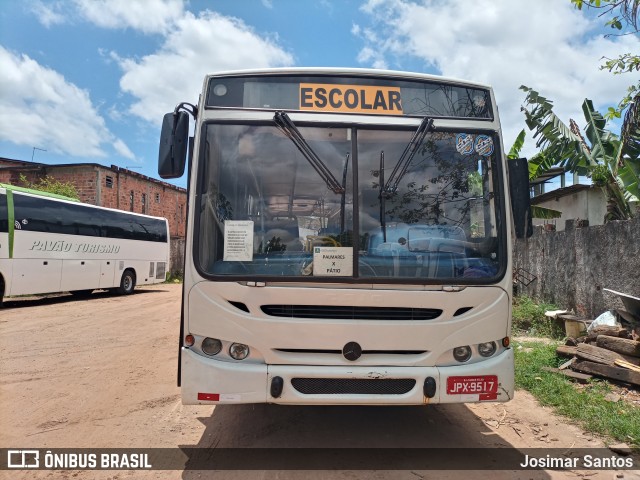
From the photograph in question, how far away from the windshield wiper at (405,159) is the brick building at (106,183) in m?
22.6

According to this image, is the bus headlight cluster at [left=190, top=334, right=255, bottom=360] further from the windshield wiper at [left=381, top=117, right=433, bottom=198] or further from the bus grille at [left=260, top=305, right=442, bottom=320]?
the windshield wiper at [left=381, top=117, right=433, bottom=198]

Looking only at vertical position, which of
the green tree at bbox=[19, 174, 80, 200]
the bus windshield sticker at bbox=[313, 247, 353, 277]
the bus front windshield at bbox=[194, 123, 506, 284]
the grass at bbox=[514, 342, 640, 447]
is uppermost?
the green tree at bbox=[19, 174, 80, 200]

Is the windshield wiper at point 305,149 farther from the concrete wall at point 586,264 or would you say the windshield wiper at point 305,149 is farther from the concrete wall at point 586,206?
the concrete wall at point 586,206

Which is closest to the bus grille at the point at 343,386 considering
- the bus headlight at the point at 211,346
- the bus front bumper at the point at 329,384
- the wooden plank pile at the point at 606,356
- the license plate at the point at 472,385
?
the bus front bumper at the point at 329,384

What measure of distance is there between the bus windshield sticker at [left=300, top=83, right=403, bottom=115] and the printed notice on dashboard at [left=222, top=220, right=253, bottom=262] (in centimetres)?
106

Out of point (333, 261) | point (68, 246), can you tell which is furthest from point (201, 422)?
point (68, 246)

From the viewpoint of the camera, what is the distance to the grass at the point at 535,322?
8.71 m

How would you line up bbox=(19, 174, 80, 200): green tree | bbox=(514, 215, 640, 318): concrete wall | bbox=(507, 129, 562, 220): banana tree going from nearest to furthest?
bbox=(514, 215, 640, 318): concrete wall, bbox=(507, 129, 562, 220): banana tree, bbox=(19, 174, 80, 200): green tree

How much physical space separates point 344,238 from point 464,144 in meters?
1.27

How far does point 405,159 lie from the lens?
3873mm

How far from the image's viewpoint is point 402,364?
3.62 m

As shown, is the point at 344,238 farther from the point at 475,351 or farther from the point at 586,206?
the point at 586,206

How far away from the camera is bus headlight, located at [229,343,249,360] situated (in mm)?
3611

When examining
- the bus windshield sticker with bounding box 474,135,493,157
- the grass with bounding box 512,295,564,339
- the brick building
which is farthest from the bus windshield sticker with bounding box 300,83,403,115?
the brick building
